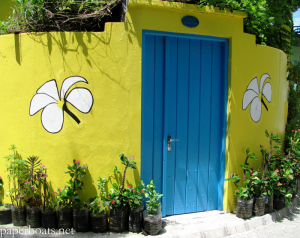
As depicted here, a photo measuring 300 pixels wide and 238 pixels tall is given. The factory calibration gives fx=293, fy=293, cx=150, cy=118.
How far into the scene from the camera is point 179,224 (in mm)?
4141

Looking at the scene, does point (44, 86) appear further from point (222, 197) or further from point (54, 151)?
point (222, 197)

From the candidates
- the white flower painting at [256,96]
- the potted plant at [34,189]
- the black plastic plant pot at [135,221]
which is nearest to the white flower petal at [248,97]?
the white flower painting at [256,96]

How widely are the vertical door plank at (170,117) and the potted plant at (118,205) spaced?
687 millimetres

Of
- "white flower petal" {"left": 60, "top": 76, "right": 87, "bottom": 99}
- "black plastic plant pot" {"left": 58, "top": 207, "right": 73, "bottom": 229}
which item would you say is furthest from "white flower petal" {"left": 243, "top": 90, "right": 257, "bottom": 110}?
"black plastic plant pot" {"left": 58, "top": 207, "right": 73, "bottom": 229}

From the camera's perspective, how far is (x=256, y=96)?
→ 15.7ft

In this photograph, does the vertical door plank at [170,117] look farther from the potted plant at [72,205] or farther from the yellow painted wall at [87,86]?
the potted plant at [72,205]

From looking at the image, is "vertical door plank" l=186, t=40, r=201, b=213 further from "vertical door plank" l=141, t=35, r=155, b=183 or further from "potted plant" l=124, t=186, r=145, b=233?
"potted plant" l=124, t=186, r=145, b=233

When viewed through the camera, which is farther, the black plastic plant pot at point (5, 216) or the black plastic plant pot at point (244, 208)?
the black plastic plant pot at point (244, 208)

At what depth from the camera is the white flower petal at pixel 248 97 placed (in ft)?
15.2

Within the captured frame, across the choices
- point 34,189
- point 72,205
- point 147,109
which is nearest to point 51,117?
point 34,189

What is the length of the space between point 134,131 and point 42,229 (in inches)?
68.3

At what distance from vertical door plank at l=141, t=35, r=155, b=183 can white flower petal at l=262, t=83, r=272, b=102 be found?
6.67 feet

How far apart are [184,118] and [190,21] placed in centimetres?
141

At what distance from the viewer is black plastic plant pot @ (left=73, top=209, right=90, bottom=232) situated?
3.73 metres
